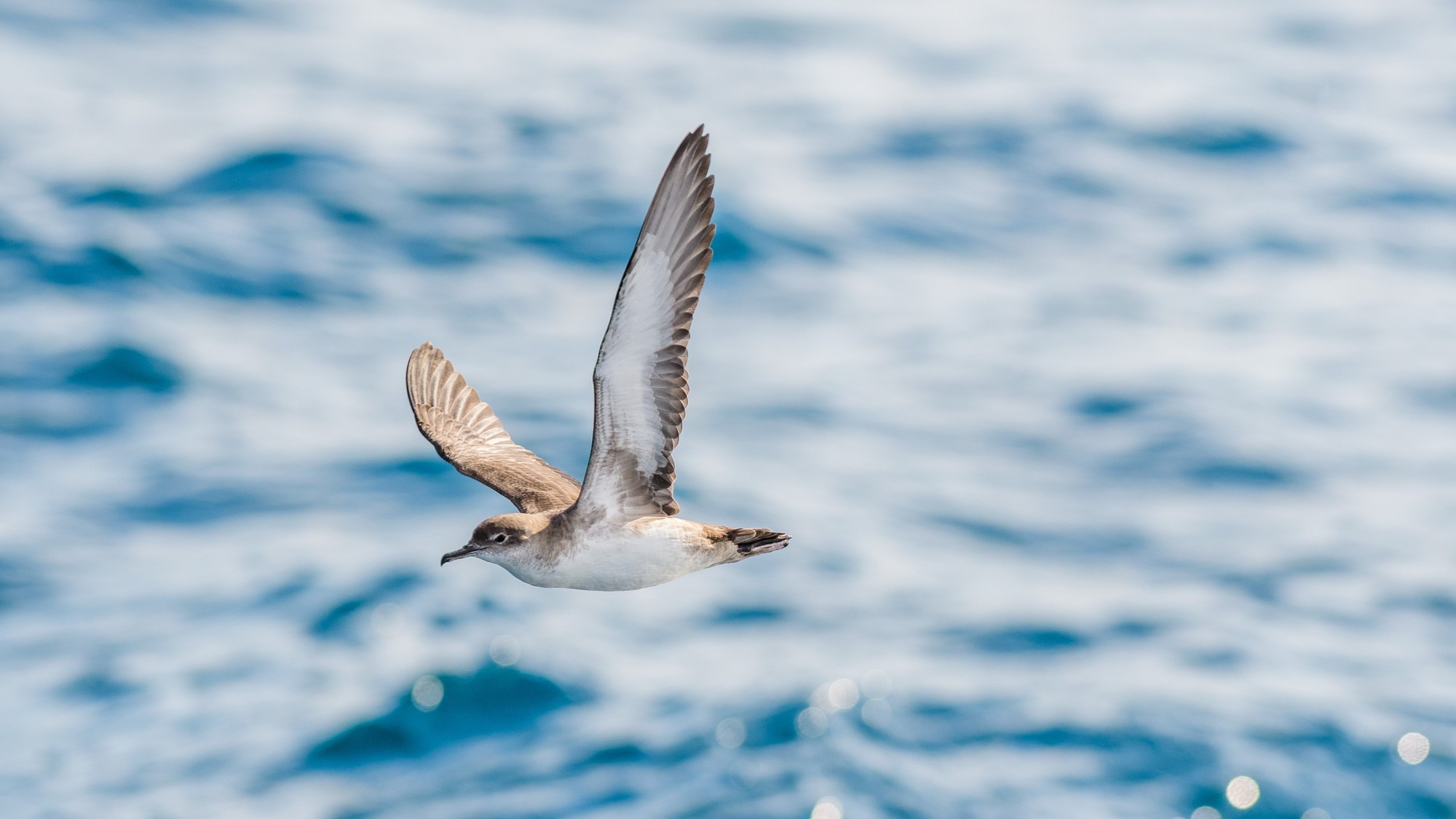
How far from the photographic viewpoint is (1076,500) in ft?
85.3

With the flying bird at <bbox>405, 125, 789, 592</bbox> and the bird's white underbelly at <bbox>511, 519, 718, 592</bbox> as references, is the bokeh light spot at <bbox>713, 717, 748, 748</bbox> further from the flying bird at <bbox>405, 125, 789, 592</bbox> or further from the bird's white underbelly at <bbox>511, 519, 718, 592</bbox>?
the bird's white underbelly at <bbox>511, 519, 718, 592</bbox>

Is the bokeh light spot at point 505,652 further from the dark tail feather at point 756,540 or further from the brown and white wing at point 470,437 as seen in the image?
the dark tail feather at point 756,540

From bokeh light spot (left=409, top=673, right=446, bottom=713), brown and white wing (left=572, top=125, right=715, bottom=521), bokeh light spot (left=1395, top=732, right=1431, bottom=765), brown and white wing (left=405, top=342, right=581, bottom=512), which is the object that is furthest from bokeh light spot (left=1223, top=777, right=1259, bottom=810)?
brown and white wing (left=572, top=125, right=715, bottom=521)

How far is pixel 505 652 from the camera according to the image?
2200 centimetres

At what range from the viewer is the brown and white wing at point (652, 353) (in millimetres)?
7676

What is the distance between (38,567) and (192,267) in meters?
6.35

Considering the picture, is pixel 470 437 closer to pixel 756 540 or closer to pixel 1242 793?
pixel 756 540

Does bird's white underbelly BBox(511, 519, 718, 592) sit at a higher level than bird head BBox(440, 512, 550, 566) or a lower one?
lower

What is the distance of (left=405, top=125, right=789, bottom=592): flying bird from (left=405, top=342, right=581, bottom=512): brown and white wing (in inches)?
31.7

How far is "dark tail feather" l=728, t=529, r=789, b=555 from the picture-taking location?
860 centimetres

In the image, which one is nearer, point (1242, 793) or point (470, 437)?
point (470, 437)

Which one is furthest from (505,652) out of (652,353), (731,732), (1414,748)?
(652,353)

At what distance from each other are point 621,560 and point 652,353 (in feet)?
3.49

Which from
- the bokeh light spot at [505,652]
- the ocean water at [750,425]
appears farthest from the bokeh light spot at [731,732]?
the bokeh light spot at [505,652]
